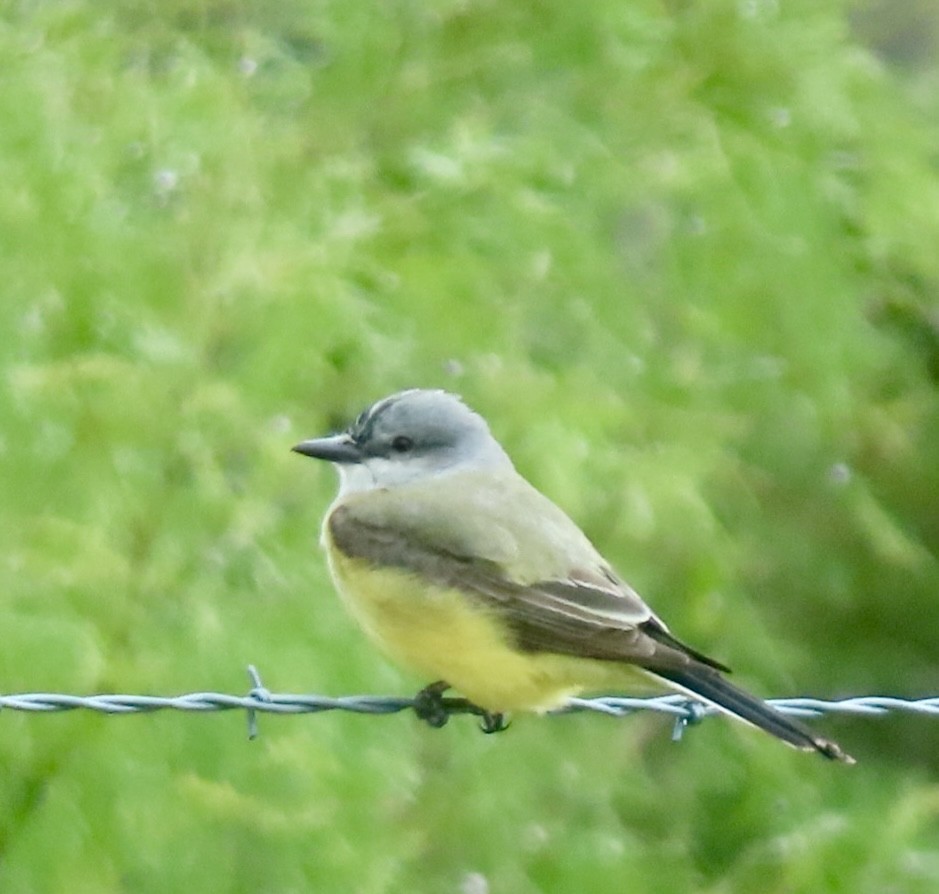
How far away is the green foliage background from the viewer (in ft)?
14.6

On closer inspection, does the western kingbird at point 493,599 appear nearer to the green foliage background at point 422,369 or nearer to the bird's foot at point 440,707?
the bird's foot at point 440,707

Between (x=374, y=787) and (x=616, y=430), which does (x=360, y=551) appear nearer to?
(x=374, y=787)

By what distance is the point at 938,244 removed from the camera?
583 centimetres

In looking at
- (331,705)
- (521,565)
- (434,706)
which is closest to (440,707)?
(434,706)

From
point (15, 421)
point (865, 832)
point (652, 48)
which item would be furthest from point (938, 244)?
point (15, 421)

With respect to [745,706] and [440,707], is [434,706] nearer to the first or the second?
[440,707]

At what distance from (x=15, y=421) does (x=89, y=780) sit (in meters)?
0.91

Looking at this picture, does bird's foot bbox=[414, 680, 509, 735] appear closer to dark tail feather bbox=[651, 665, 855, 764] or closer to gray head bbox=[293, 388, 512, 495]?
gray head bbox=[293, 388, 512, 495]

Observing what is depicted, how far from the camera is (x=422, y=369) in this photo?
4.98 meters

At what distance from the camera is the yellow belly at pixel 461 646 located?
348 cm

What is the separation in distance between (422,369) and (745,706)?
2073mm

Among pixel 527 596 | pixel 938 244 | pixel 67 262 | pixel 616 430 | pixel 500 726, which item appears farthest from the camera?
pixel 938 244

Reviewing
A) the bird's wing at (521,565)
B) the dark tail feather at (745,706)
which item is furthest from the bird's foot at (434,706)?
the dark tail feather at (745,706)

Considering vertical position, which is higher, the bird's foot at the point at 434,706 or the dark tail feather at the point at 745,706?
the dark tail feather at the point at 745,706
